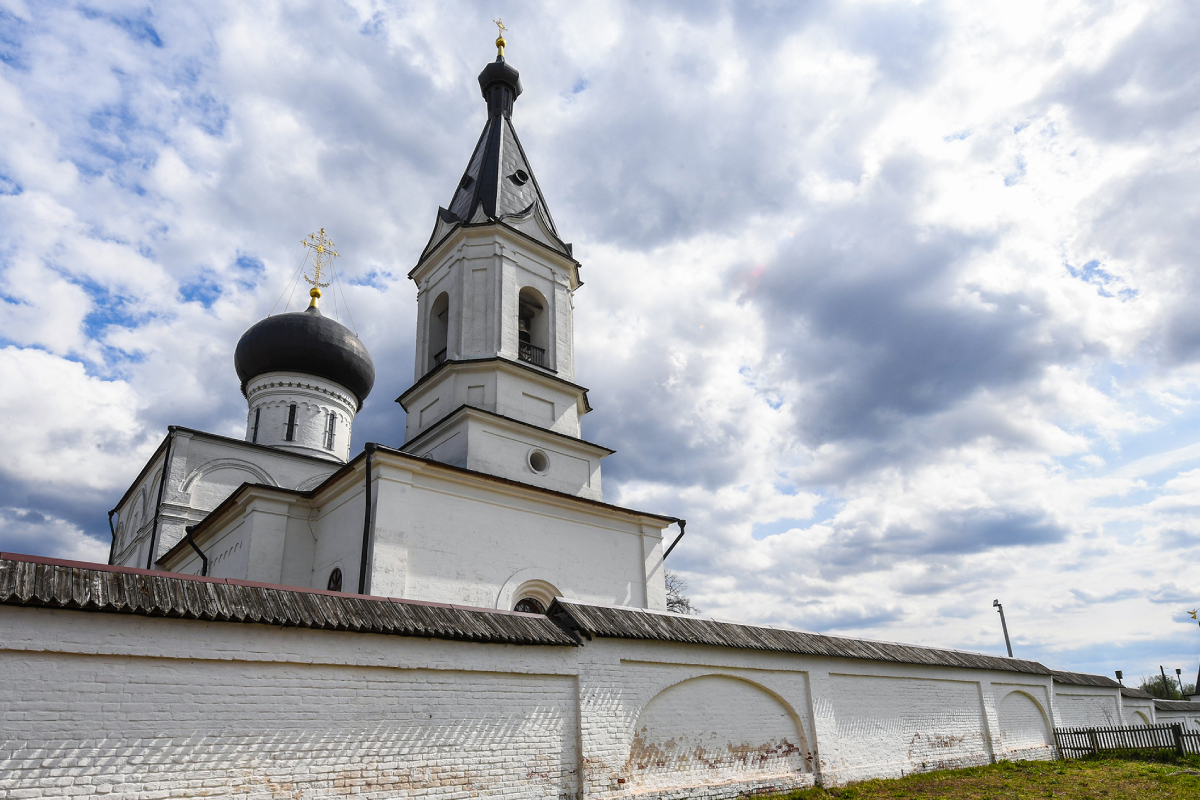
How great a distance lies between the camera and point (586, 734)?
7.32 m

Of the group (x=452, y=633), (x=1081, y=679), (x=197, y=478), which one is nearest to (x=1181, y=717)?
(x=1081, y=679)

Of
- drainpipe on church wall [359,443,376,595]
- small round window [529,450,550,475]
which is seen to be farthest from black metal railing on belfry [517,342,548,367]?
drainpipe on church wall [359,443,376,595]

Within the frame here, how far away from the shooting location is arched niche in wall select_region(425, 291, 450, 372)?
600 inches

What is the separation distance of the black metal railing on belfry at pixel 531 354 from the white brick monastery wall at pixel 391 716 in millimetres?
7582

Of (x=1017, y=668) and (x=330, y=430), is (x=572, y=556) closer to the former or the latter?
(x=1017, y=668)

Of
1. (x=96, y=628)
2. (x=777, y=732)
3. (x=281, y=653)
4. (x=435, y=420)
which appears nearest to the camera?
(x=96, y=628)

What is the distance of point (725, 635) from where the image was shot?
30.0 feet

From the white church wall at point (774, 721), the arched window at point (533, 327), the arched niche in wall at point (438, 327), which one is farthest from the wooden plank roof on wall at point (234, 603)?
the arched niche in wall at point (438, 327)

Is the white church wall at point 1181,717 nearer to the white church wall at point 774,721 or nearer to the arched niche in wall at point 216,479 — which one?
the white church wall at point 774,721

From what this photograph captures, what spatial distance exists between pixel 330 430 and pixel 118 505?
6.81m

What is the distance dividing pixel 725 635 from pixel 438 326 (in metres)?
9.53

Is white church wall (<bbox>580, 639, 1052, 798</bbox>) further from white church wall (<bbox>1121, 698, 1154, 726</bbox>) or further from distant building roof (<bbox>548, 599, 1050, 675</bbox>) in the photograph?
white church wall (<bbox>1121, 698, 1154, 726</bbox>)

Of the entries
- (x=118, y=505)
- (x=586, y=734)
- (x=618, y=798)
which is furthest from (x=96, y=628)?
(x=118, y=505)

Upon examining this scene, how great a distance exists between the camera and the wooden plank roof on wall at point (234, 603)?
5.14m
